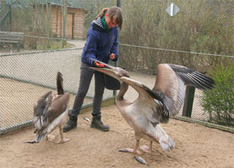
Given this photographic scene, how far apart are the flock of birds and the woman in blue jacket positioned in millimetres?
459

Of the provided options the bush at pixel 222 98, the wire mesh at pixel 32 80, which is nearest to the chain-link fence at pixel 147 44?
the wire mesh at pixel 32 80

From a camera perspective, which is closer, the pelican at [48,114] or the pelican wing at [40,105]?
the pelican at [48,114]

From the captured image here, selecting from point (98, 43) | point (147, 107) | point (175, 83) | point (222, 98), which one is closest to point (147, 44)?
point (222, 98)

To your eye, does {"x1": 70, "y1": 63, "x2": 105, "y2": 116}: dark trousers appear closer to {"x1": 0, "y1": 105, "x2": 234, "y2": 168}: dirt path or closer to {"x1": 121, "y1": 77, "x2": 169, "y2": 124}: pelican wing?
{"x1": 0, "y1": 105, "x2": 234, "y2": 168}: dirt path

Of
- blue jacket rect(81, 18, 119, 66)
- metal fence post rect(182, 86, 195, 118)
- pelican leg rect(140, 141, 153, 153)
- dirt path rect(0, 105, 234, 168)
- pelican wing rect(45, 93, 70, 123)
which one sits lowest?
dirt path rect(0, 105, 234, 168)

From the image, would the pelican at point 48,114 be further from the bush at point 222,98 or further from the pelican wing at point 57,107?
the bush at point 222,98

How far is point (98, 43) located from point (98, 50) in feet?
0.50

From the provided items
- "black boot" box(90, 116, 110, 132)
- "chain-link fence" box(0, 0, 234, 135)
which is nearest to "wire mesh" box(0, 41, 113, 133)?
"chain-link fence" box(0, 0, 234, 135)

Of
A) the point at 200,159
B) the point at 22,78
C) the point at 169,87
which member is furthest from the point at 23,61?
the point at 200,159

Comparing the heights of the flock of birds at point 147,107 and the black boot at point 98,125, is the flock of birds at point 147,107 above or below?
above

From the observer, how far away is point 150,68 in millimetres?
9766

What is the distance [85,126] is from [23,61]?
318cm

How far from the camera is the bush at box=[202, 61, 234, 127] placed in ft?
16.2

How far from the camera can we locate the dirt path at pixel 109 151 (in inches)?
136
